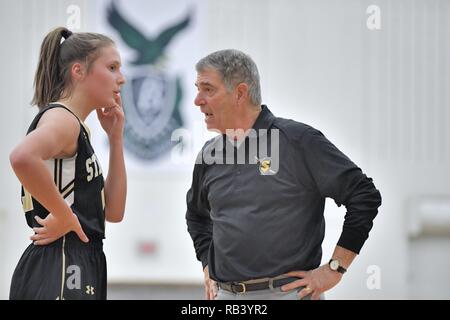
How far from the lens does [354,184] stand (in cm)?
225

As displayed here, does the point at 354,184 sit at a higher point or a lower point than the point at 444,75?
lower

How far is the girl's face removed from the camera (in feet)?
7.39

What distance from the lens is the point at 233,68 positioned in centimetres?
246

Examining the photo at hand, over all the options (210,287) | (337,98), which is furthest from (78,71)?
(337,98)

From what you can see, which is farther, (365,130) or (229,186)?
(365,130)

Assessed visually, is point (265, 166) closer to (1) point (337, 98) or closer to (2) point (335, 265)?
(2) point (335, 265)

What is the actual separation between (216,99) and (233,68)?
123mm

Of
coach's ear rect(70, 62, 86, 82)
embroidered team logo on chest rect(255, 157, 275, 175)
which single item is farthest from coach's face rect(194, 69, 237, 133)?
coach's ear rect(70, 62, 86, 82)

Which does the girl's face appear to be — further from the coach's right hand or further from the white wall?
the white wall

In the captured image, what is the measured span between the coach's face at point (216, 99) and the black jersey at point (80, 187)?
0.46m
